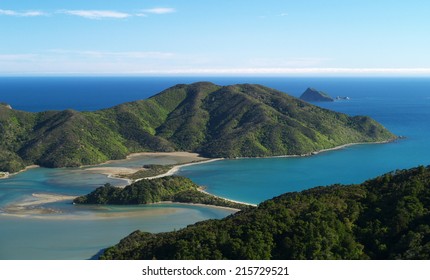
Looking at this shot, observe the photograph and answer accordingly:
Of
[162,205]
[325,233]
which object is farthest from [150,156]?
[325,233]

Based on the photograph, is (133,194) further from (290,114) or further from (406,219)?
(290,114)

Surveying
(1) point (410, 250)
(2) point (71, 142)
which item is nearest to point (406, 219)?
(1) point (410, 250)

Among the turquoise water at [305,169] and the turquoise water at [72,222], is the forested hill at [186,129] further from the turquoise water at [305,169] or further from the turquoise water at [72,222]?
the turquoise water at [72,222]

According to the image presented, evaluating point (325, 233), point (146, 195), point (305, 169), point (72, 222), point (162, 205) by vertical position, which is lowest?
point (162, 205)

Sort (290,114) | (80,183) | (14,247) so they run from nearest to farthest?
(14,247), (80,183), (290,114)

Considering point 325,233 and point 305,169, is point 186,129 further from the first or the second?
point 325,233
